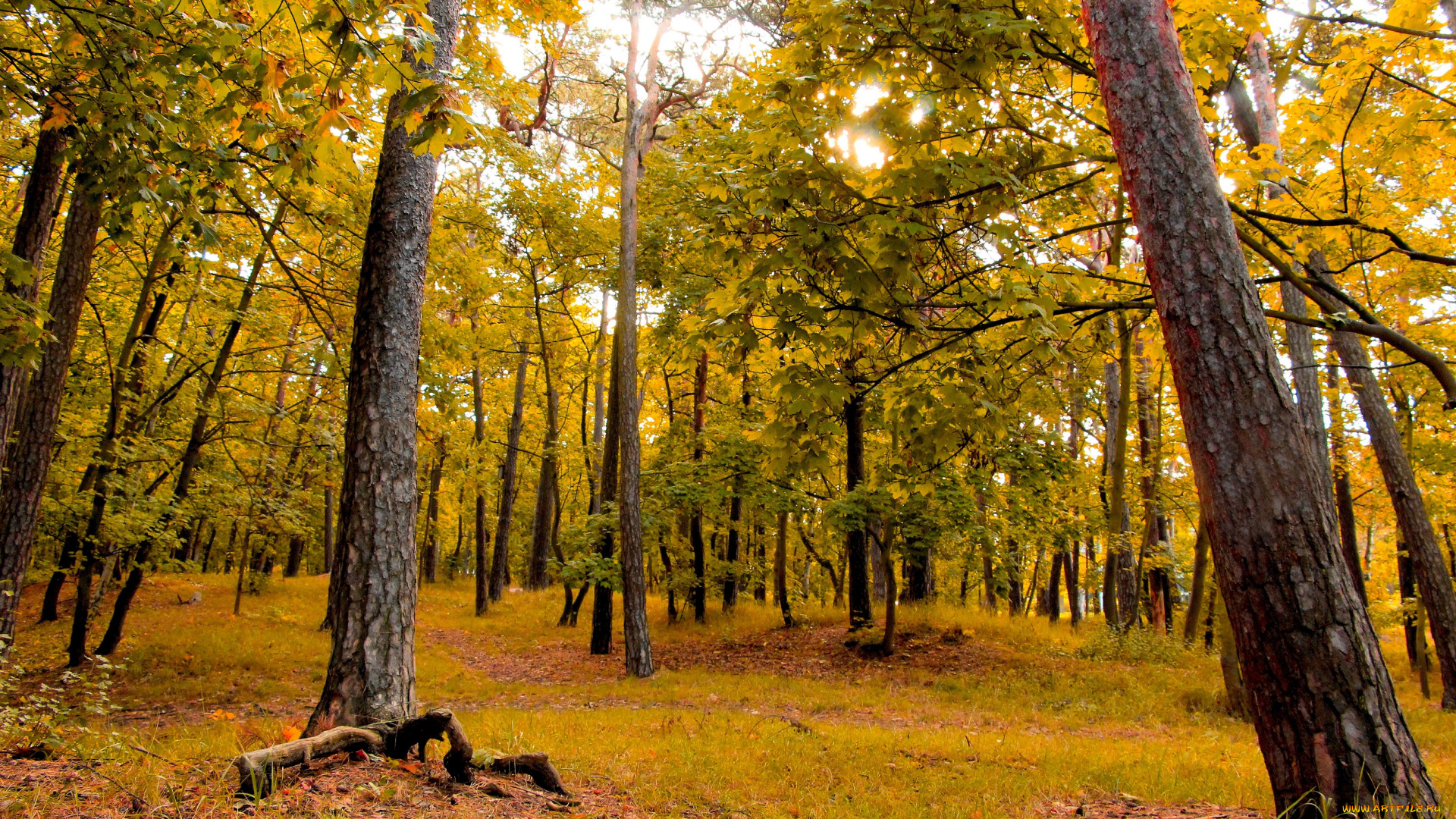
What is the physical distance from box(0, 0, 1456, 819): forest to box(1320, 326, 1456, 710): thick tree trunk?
0.08 meters

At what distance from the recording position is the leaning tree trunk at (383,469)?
4.28 meters

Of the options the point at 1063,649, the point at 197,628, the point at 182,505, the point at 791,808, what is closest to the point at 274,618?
the point at 197,628

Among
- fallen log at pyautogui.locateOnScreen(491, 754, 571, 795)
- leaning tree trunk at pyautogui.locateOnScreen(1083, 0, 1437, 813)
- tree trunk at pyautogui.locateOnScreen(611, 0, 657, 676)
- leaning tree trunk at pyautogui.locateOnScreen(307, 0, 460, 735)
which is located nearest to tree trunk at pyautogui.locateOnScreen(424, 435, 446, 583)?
tree trunk at pyautogui.locateOnScreen(611, 0, 657, 676)

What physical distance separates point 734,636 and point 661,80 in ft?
34.5

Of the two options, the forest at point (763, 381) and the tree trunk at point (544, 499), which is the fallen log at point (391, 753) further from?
the tree trunk at point (544, 499)

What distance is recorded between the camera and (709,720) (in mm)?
7297

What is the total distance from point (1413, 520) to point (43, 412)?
15.7 metres

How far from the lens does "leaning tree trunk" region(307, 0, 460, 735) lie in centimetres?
428

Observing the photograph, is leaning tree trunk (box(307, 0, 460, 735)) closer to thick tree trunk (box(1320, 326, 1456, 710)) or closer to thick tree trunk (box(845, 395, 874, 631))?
thick tree trunk (box(845, 395, 874, 631))

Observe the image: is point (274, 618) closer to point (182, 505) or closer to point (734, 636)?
point (182, 505)

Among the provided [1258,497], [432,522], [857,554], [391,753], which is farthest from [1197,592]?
[432,522]

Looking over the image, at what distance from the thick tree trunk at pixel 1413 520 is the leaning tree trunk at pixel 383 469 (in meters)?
10.7

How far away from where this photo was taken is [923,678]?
1052 cm

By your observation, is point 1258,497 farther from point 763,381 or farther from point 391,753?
point 763,381
